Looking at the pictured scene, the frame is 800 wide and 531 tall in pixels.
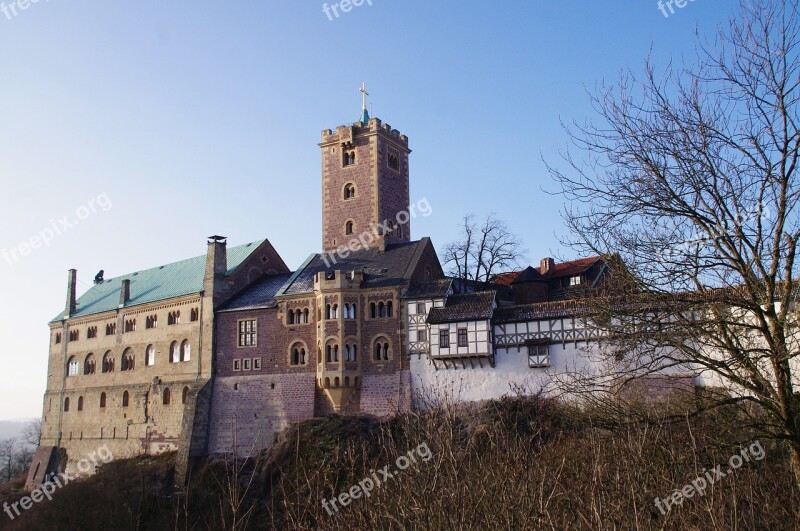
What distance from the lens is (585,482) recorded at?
1522 centimetres

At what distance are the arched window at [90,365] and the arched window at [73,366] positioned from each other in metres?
0.93

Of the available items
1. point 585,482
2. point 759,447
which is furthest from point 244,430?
point 759,447

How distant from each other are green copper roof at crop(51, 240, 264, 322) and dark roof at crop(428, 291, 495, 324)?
1486cm

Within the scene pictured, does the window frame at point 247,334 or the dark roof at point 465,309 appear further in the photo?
the window frame at point 247,334

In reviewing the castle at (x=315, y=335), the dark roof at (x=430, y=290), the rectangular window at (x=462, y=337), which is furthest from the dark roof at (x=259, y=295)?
the rectangular window at (x=462, y=337)

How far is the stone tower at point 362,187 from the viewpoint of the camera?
45031mm

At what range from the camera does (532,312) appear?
35562 millimetres

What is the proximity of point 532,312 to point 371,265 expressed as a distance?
10032 mm

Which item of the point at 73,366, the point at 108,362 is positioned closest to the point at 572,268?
the point at 108,362

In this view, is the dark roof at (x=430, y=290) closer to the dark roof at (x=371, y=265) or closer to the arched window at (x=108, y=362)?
the dark roof at (x=371, y=265)

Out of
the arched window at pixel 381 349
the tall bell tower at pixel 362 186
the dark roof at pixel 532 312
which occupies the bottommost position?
the arched window at pixel 381 349

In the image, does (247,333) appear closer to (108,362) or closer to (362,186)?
(362,186)

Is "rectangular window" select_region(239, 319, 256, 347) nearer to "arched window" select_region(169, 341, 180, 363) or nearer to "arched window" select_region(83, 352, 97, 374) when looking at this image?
"arched window" select_region(169, 341, 180, 363)

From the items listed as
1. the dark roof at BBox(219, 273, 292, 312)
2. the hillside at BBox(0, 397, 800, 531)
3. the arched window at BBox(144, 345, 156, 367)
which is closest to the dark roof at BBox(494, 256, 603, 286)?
the hillside at BBox(0, 397, 800, 531)
